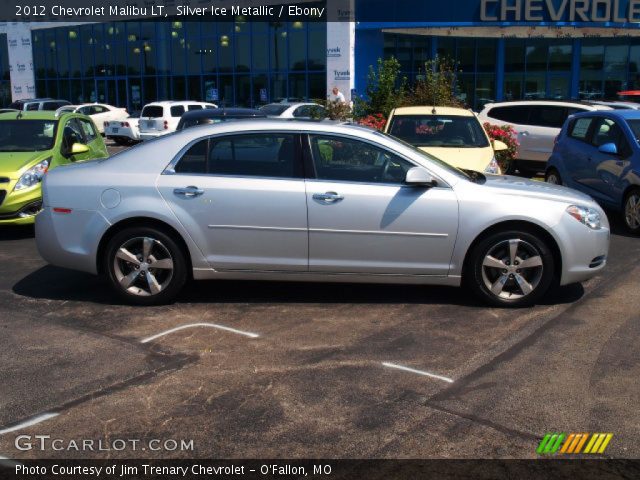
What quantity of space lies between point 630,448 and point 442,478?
3.39ft

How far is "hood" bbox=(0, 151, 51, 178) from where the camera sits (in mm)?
8703

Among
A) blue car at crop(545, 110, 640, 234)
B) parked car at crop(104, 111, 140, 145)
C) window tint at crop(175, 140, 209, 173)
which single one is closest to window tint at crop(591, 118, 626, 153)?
blue car at crop(545, 110, 640, 234)

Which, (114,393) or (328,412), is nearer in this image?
(328,412)

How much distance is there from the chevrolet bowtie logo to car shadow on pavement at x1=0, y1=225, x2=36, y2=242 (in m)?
7.47

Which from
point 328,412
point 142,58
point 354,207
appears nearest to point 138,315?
point 354,207

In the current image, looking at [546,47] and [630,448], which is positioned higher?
[546,47]

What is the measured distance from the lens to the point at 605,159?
9.57 metres

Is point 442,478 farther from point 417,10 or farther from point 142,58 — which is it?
point 142,58

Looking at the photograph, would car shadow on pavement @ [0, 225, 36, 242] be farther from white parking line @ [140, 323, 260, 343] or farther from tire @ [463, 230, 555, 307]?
tire @ [463, 230, 555, 307]

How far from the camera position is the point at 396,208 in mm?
5707

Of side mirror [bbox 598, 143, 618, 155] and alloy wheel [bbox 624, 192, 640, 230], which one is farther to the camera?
side mirror [bbox 598, 143, 618, 155]

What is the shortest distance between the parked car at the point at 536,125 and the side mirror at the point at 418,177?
910 centimetres

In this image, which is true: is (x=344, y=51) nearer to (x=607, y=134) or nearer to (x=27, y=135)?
(x=607, y=134)

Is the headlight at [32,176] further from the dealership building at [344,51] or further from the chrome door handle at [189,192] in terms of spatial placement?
the dealership building at [344,51]
